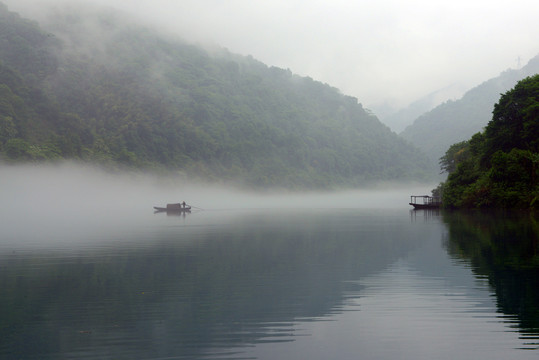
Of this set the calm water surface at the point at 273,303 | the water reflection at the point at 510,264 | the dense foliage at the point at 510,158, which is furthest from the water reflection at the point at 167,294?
the dense foliage at the point at 510,158

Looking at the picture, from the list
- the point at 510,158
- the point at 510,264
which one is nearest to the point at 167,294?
the point at 510,264

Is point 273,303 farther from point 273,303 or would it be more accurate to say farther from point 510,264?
point 510,264

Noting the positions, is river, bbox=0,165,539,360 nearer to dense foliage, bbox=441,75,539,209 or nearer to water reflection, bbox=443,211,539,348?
water reflection, bbox=443,211,539,348

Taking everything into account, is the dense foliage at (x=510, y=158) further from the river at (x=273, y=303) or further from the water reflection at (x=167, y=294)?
the water reflection at (x=167, y=294)

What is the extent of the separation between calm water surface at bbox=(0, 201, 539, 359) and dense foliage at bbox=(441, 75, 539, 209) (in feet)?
159

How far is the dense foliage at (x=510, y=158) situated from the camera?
80.3 metres

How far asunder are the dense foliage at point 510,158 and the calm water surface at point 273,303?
4833 cm

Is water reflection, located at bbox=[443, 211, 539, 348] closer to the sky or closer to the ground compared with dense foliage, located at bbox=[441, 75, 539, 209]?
closer to the ground

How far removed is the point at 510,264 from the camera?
90.4 ft

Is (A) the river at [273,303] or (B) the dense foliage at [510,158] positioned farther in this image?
(B) the dense foliage at [510,158]

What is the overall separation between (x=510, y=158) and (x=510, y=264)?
194 ft

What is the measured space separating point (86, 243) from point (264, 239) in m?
14.9

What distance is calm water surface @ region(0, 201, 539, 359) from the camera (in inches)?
562

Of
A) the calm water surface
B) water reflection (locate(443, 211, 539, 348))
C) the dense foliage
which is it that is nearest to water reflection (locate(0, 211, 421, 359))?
the calm water surface
